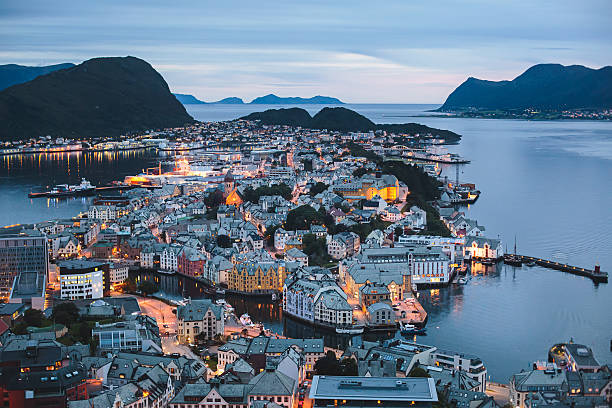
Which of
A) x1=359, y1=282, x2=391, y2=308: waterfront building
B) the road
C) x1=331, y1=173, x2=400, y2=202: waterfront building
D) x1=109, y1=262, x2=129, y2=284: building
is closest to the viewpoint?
the road

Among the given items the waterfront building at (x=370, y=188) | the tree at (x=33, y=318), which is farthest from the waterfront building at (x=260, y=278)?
the waterfront building at (x=370, y=188)

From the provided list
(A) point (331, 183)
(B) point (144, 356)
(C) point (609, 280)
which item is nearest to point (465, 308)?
(C) point (609, 280)

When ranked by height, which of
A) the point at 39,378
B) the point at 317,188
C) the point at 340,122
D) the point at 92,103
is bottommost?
the point at 39,378

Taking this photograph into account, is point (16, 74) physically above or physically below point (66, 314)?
above

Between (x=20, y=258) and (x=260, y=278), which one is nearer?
(x=20, y=258)

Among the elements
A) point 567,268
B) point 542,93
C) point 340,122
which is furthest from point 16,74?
point 567,268

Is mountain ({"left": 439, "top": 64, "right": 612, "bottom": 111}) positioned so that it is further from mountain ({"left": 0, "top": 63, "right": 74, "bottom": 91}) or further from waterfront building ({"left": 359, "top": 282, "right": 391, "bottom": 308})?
waterfront building ({"left": 359, "top": 282, "right": 391, "bottom": 308})

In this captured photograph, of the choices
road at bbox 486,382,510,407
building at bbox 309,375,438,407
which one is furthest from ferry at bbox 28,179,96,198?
building at bbox 309,375,438,407

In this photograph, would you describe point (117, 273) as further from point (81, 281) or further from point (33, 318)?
point (33, 318)
